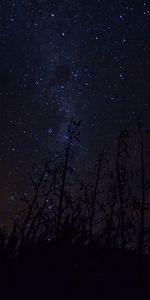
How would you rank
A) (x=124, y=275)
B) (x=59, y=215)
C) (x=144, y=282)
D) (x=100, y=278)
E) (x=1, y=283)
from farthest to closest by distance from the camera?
1. (x=59, y=215)
2. (x=144, y=282)
3. (x=124, y=275)
4. (x=100, y=278)
5. (x=1, y=283)

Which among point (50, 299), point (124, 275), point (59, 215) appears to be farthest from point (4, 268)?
point (59, 215)

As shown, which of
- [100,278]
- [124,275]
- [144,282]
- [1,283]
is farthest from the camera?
[144,282]

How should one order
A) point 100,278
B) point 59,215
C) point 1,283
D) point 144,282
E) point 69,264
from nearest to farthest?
point 1,283
point 69,264
point 100,278
point 144,282
point 59,215

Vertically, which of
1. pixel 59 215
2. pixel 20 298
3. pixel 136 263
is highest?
pixel 59 215

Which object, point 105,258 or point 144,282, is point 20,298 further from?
point 144,282

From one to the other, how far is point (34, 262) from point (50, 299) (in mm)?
1274

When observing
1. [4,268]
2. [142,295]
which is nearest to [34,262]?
[4,268]

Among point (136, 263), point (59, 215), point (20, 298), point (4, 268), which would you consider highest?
point (59, 215)

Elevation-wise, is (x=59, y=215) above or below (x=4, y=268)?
above

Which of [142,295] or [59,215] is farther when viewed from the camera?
[59,215]

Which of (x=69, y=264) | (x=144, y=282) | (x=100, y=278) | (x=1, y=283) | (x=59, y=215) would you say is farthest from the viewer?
(x=59, y=215)

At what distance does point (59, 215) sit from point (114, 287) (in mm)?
11334

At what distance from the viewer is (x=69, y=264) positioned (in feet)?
43.0

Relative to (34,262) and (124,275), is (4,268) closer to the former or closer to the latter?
(34,262)
